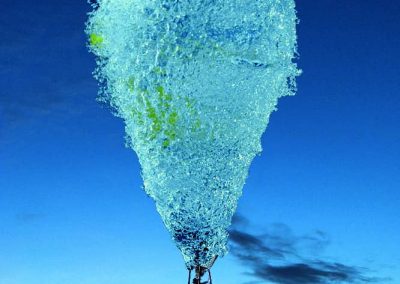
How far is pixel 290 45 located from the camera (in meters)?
Result: 5.98

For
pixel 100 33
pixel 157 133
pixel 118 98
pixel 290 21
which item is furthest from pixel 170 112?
pixel 290 21

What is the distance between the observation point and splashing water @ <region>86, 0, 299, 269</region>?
17.8ft

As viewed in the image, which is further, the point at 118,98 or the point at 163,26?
the point at 118,98

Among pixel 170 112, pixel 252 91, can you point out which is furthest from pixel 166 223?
pixel 252 91

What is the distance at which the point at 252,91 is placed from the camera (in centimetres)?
563

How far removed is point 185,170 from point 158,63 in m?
0.86

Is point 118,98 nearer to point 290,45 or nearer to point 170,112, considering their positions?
point 170,112

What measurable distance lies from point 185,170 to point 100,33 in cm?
138

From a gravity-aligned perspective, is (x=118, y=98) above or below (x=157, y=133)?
above

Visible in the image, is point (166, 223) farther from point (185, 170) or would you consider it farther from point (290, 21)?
point (290, 21)

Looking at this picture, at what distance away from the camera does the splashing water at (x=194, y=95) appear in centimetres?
542

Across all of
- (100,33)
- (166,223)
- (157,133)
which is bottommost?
(166,223)

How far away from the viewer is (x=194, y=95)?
A: 544 centimetres

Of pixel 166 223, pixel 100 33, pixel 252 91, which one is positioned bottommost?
pixel 166 223
